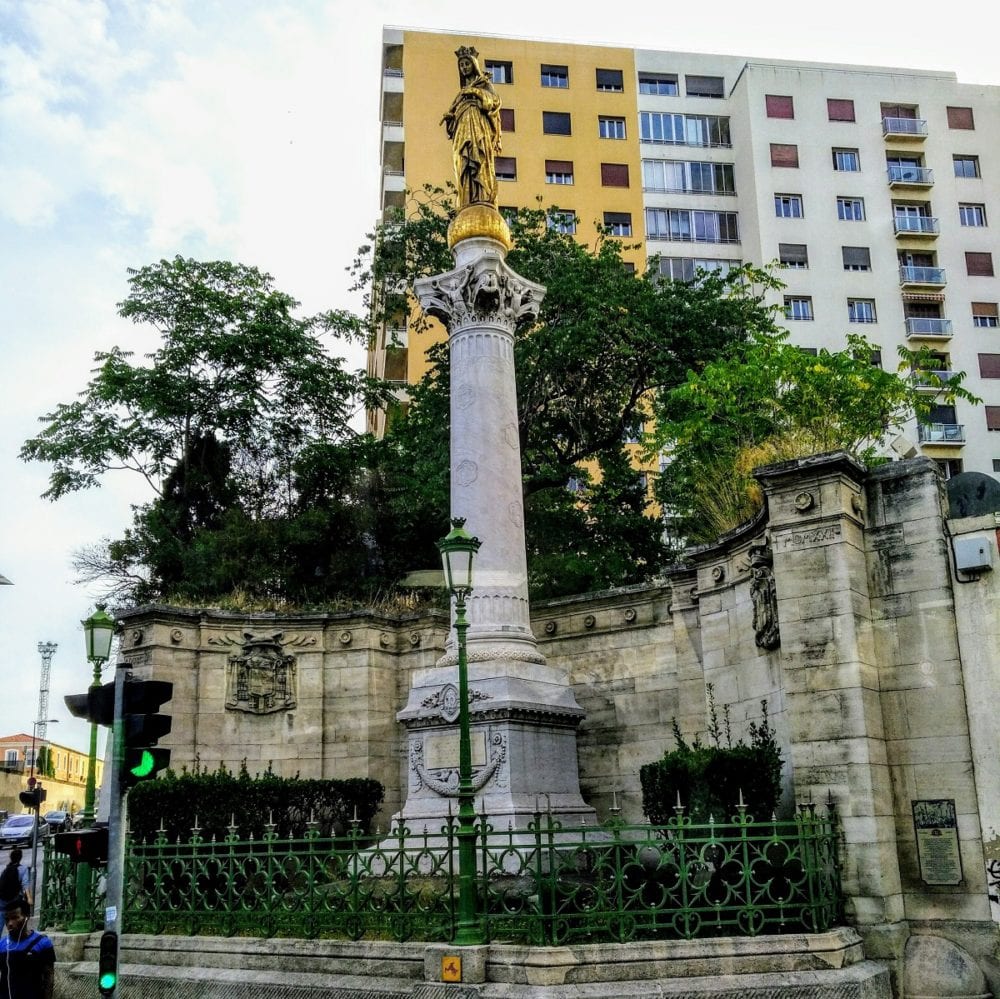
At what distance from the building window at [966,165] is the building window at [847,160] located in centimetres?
429

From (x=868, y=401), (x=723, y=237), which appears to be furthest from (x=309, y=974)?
(x=723, y=237)

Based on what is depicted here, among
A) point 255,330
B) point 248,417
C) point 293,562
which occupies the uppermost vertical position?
point 255,330

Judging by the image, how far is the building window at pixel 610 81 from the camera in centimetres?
4691

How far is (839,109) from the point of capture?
45969mm

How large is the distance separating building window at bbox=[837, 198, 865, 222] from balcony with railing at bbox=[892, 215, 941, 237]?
139 centimetres

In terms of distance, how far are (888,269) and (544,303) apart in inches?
1034

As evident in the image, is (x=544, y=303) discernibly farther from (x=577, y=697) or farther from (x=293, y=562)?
(x=577, y=697)

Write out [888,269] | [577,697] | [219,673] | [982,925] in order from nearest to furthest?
[982,925] → [577,697] → [219,673] → [888,269]

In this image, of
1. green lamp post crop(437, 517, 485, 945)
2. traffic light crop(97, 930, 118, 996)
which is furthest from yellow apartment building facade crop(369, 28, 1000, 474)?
traffic light crop(97, 930, 118, 996)

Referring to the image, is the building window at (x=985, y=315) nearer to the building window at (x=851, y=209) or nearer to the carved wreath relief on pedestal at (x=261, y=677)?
the building window at (x=851, y=209)

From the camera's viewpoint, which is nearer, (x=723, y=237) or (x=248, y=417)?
(x=248, y=417)

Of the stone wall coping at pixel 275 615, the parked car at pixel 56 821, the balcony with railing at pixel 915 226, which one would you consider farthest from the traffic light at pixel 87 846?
the balcony with railing at pixel 915 226

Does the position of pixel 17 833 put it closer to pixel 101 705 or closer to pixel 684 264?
pixel 101 705

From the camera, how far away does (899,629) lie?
10406 millimetres
